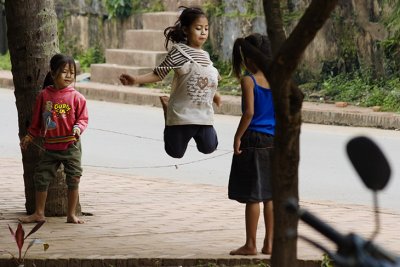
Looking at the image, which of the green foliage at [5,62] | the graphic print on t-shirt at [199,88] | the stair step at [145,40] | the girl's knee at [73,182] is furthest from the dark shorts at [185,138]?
the green foliage at [5,62]

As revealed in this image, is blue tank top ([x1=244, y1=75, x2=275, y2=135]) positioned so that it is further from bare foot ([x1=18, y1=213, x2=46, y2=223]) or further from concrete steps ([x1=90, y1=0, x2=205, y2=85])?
concrete steps ([x1=90, y1=0, x2=205, y2=85])

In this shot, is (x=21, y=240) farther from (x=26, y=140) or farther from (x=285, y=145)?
(x=285, y=145)

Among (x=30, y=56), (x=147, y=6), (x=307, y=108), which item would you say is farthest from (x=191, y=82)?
(x=147, y=6)

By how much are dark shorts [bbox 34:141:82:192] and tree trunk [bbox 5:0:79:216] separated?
29cm

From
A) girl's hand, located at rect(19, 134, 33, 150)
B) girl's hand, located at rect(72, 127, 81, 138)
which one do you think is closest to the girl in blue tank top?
girl's hand, located at rect(72, 127, 81, 138)

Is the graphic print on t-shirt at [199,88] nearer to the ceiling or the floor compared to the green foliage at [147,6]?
nearer to the ceiling

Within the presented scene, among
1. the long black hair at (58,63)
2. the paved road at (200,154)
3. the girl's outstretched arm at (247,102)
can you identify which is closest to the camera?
the girl's outstretched arm at (247,102)

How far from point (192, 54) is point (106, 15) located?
1706cm

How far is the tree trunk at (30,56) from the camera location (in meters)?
8.48

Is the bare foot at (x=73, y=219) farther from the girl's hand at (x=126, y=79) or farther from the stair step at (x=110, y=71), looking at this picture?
the stair step at (x=110, y=71)

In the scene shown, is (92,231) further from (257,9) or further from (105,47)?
(105,47)

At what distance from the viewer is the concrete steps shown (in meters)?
22.1

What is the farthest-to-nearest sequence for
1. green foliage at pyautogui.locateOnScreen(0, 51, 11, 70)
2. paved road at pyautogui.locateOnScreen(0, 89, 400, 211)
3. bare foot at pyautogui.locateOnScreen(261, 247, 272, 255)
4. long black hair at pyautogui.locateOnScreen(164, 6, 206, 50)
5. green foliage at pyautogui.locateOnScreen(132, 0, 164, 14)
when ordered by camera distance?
green foliage at pyautogui.locateOnScreen(0, 51, 11, 70) < green foliage at pyautogui.locateOnScreen(132, 0, 164, 14) < paved road at pyautogui.locateOnScreen(0, 89, 400, 211) < long black hair at pyautogui.locateOnScreen(164, 6, 206, 50) < bare foot at pyautogui.locateOnScreen(261, 247, 272, 255)

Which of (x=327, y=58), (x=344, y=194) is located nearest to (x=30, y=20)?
(x=344, y=194)
